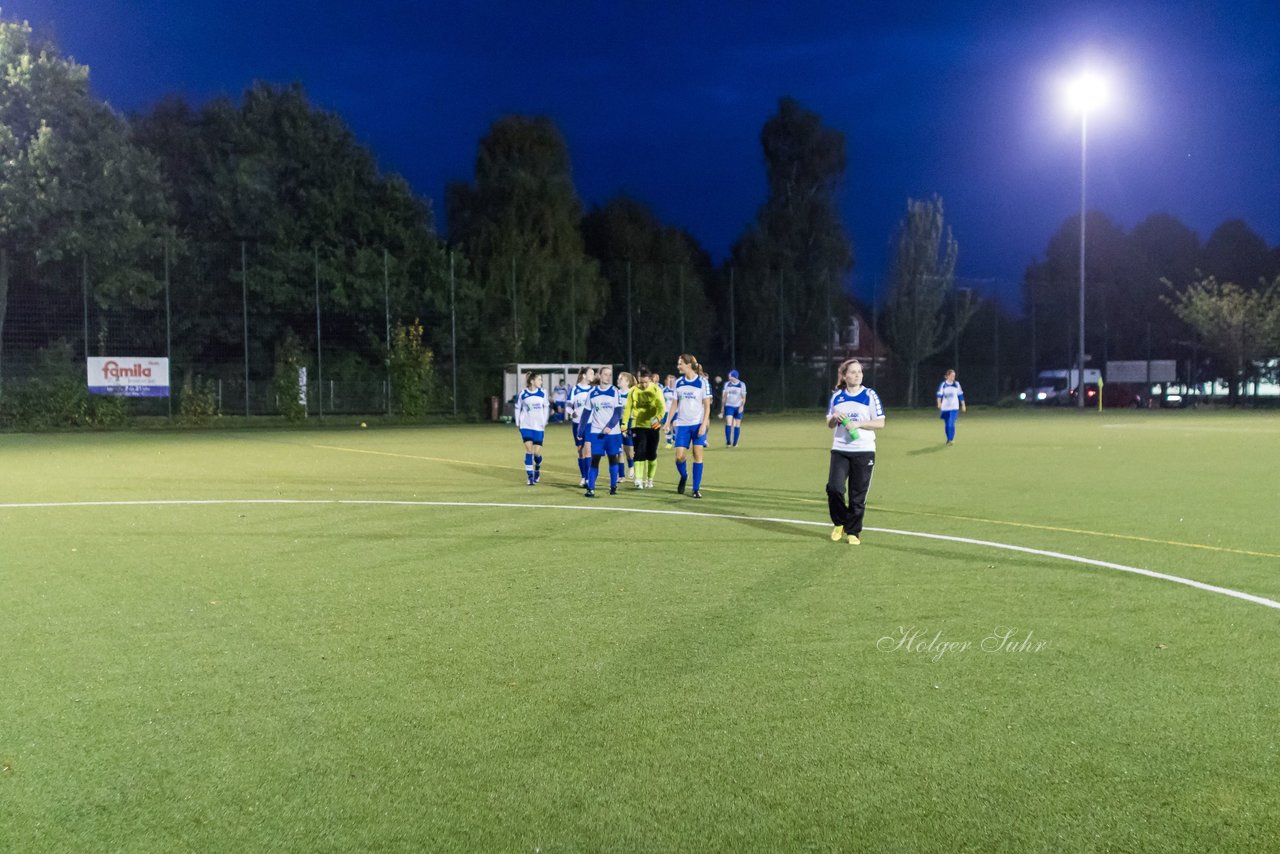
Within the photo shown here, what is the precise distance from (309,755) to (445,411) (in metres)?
37.1

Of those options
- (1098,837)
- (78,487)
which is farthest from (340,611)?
(78,487)

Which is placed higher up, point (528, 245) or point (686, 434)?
point (528, 245)

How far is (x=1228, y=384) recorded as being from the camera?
58625mm

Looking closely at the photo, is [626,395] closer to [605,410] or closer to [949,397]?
[605,410]

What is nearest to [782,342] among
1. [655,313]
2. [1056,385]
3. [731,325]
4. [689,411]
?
[731,325]

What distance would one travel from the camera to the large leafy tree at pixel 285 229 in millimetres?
40594

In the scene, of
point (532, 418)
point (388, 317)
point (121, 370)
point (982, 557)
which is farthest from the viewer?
point (388, 317)

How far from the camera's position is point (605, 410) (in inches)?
563

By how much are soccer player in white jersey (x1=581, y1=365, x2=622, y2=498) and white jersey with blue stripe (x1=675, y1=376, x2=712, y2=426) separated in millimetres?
951

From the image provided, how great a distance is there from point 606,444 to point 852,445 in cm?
517

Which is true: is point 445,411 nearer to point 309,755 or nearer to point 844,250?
point 844,250

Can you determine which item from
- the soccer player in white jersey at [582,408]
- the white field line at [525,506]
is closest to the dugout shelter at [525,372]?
the soccer player in white jersey at [582,408]

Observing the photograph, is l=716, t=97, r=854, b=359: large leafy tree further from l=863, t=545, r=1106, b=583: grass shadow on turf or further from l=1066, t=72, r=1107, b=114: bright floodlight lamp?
l=863, t=545, r=1106, b=583: grass shadow on turf

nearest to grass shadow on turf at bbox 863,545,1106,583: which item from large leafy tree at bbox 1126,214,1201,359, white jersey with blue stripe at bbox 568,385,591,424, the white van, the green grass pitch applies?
the green grass pitch
